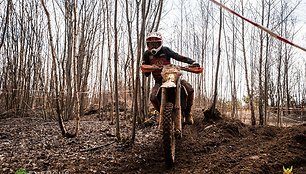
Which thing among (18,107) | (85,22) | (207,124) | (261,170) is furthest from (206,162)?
(18,107)

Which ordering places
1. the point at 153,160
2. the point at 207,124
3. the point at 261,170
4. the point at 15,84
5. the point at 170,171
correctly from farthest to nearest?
the point at 15,84 < the point at 207,124 < the point at 153,160 < the point at 170,171 < the point at 261,170

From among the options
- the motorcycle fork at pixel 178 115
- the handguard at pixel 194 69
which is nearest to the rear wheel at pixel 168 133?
the motorcycle fork at pixel 178 115

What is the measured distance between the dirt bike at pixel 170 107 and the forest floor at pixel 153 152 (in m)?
0.41

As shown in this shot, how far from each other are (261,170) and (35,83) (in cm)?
1019

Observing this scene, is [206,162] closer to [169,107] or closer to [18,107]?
[169,107]

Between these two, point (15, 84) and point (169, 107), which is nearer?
point (169, 107)

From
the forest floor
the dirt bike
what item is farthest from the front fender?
the forest floor

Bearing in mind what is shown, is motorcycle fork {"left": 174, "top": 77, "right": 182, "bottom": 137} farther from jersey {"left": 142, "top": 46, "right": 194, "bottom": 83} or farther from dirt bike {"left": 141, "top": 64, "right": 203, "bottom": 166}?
jersey {"left": 142, "top": 46, "right": 194, "bottom": 83}

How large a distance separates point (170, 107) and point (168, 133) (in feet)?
1.28

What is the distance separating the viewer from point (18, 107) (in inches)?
450

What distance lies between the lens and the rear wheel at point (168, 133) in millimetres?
4031

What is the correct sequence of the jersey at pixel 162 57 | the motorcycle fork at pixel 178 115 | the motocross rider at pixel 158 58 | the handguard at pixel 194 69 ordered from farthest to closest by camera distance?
the jersey at pixel 162 57 < the motocross rider at pixel 158 58 < the handguard at pixel 194 69 < the motorcycle fork at pixel 178 115

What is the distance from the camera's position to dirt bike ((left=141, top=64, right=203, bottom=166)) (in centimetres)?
408

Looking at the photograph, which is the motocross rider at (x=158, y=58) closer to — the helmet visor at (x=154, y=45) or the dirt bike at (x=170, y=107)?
the helmet visor at (x=154, y=45)
